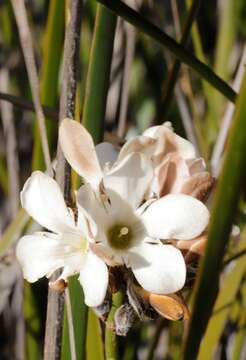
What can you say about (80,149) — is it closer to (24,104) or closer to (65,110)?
(65,110)

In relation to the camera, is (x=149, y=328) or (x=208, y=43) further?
(x=208, y=43)

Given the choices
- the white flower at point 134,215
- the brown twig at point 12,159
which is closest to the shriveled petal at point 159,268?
the white flower at point 134,215

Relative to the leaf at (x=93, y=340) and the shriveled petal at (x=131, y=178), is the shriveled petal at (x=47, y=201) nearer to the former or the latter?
the shriveled petal at (x=131, y=178)

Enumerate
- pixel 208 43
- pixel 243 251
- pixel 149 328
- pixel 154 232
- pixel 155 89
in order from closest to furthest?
pixel 154 232 → pixel 243 251 → pixel 149 328 → pixel 155 89 → pixel 208 43

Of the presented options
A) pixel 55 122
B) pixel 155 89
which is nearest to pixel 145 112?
pixel 155 89

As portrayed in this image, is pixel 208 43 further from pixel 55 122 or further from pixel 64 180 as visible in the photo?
pixel 64 180

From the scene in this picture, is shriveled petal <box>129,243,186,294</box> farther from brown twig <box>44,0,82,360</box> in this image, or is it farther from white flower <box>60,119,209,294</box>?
brown twig <box>44,0,82,360</box>

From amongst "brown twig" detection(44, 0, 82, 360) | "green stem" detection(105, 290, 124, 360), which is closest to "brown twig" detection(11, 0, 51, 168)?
"brown twig" detection(44, 0, 82, 360)
